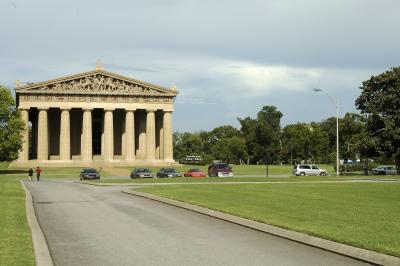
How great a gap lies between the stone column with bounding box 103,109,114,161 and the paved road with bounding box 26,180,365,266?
82942 mm

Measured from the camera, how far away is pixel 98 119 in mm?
112125

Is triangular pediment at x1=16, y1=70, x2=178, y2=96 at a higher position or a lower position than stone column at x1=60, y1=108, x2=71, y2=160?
higher

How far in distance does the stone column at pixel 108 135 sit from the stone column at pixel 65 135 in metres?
6.54

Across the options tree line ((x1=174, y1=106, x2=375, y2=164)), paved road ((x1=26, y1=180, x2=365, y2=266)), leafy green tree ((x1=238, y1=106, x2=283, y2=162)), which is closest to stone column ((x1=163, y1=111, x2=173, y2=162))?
tree line ((x1=174, y1=106, x2=375, y2=164))

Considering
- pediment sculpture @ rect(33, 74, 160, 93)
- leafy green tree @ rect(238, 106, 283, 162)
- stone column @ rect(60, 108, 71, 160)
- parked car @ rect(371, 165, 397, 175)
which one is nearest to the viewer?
Result: parked car @ rect(371, 165, 397, 175)

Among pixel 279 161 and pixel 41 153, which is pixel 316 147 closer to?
pixel 279 161

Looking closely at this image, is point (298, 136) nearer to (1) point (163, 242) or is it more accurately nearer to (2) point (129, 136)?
(2) point (129, 136)

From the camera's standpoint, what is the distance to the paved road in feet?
36.5

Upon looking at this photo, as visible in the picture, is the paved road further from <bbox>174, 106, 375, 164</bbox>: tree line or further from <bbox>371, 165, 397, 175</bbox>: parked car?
<bbox>174, 106, 375, 164</bbox>: tree line

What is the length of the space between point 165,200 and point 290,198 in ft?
18.5

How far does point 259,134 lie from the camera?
520 ft

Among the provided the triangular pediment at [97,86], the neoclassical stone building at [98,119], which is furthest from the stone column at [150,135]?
the triangular pediment at [97,86]

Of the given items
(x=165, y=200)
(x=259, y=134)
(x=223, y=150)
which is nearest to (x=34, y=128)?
(x=223, y=150)

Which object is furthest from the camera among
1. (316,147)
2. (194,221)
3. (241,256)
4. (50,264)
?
(316,147)
